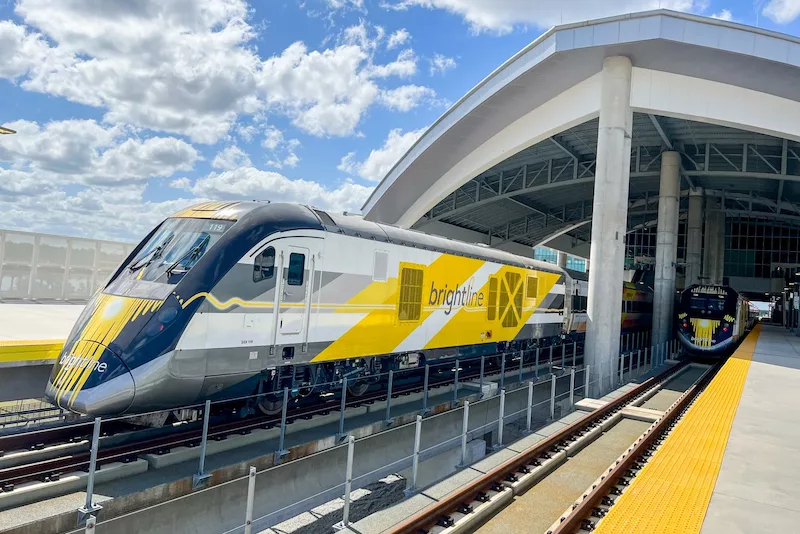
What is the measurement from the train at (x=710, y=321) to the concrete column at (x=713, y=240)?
29.2 metres

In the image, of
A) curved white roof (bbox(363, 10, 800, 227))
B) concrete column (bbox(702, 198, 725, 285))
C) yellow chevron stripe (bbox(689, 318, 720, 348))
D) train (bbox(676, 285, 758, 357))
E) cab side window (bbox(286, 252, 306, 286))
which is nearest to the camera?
cab side window (bbox(286, 252, 306, 286))

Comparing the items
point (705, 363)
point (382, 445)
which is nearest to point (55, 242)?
point (382, 445)

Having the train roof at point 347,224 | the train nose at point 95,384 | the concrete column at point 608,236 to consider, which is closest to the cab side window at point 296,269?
the train roof at point 347,224

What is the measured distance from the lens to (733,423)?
408 inches

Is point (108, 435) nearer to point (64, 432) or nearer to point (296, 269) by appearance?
point (64, 432)

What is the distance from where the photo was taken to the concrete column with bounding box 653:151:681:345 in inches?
1369

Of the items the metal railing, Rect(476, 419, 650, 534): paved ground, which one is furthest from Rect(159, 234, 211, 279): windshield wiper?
Rect(476, 419, 650, 534): paved ground

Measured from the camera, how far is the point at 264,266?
1045 centimetres

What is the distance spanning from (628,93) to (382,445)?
19166 mm

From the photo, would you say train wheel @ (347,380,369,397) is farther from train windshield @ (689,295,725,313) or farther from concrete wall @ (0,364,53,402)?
train windshield @ (689,295,725,313)

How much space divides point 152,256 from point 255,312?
224cm

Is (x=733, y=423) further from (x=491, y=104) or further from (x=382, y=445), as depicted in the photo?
(x=491, y=104)

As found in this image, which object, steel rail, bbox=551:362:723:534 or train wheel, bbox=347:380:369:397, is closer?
steel rail, bbox=551:362:723:534

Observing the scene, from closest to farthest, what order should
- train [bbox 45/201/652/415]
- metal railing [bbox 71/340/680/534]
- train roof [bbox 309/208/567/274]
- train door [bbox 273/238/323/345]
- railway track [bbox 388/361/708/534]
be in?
1. metal railing [bbox 71/340/680/534]
2. railway track [bbox 388/361/708/534]
3. train [bbox 45/201/652/415]
4. train door [bbox 273/238/323/345]
5. train roof [bbox 309/208/567/274]
